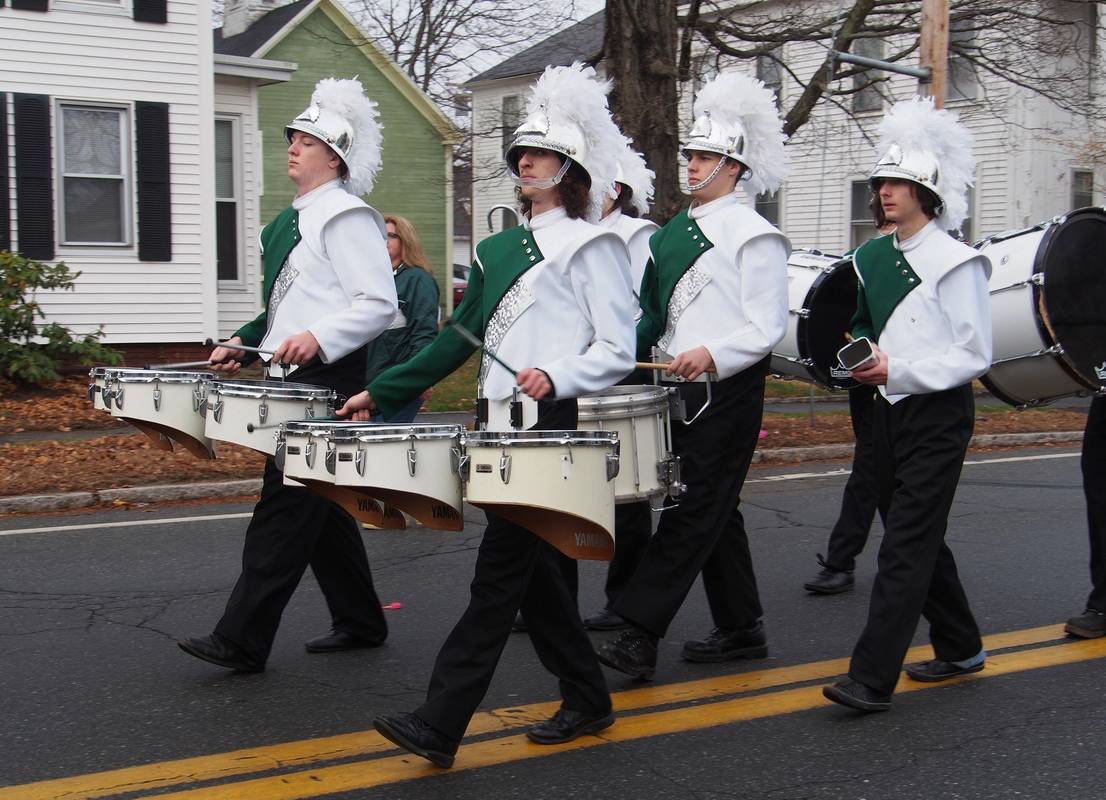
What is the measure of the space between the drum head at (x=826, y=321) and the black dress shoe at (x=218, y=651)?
3638 millimetres

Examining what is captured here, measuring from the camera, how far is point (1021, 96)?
79.9ft

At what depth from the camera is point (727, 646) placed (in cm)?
558

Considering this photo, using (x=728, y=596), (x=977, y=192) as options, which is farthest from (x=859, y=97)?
(x=728, y=596)

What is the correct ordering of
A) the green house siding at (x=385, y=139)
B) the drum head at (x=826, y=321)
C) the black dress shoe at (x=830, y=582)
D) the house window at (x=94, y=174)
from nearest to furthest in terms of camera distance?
the black dress shoe at (x=830, y=582) < the drum head at (x=826, y=321) < the house window at (x=94, y=174) < the green house siding at (x=385, y=139)

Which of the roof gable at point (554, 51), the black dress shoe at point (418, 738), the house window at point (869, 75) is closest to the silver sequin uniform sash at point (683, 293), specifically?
the black dress shoe at point (418, 738)

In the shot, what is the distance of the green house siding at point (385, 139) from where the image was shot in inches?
1001

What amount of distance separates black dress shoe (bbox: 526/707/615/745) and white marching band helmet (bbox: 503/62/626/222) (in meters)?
1.70

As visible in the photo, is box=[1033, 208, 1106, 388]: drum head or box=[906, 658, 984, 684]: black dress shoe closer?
box=[906, 658, 984, 684]: black dress shoe

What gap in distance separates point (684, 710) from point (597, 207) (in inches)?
73.7

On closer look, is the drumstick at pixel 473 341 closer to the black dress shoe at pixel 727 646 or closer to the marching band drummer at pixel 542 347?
the marching band drummer at pixel 542 347

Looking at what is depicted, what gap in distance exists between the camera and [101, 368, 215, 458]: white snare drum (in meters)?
5.10

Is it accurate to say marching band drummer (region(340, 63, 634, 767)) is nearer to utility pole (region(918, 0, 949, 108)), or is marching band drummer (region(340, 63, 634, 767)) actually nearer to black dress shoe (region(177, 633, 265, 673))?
black dress shoe (region(177, 633, 265, 673))

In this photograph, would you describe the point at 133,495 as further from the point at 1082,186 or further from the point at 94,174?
the point at 1082,186

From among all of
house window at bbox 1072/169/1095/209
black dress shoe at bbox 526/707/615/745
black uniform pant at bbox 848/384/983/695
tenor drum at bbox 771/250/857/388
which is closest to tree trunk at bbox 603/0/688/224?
tenor drum at bbox 771/250/857/388
